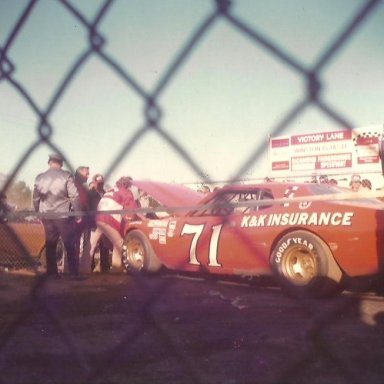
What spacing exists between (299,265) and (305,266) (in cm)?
6

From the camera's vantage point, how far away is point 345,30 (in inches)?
38.5

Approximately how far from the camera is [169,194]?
655 centimetres

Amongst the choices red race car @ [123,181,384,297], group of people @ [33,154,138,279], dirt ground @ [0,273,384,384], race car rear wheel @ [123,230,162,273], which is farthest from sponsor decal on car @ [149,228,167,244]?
dirt ground @ [0,273,384,384]

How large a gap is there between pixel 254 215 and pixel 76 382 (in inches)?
125

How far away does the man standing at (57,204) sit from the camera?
368cm

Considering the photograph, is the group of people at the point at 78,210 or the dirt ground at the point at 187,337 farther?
the group of people at the point at 78,210

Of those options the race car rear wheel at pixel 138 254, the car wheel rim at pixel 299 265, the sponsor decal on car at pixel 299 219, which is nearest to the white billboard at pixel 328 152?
the sponsor decal on car at pixel 299 219

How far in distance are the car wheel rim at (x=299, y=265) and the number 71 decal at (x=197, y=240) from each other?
764mm

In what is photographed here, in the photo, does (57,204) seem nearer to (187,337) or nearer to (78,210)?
(78,210)

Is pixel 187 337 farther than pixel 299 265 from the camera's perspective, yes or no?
No

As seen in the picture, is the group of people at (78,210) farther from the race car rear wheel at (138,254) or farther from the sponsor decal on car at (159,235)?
the sponsor decal on car at (159,235)

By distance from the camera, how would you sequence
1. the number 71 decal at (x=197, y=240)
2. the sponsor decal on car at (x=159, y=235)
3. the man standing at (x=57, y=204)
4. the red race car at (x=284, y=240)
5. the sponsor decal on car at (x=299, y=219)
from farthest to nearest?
the sponsor decal on car at (x=159, y=235)
the number 71 decal at (x=197, y=240)
the sponsor decal on car at (x=299, y=219)
the red race car at (x=284, y=240)
the man standing at (x=57, y=204)

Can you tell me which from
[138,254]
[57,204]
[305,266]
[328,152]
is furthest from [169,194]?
[328,152]

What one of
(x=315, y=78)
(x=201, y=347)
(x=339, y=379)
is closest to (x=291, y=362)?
(x=339, y=379)
